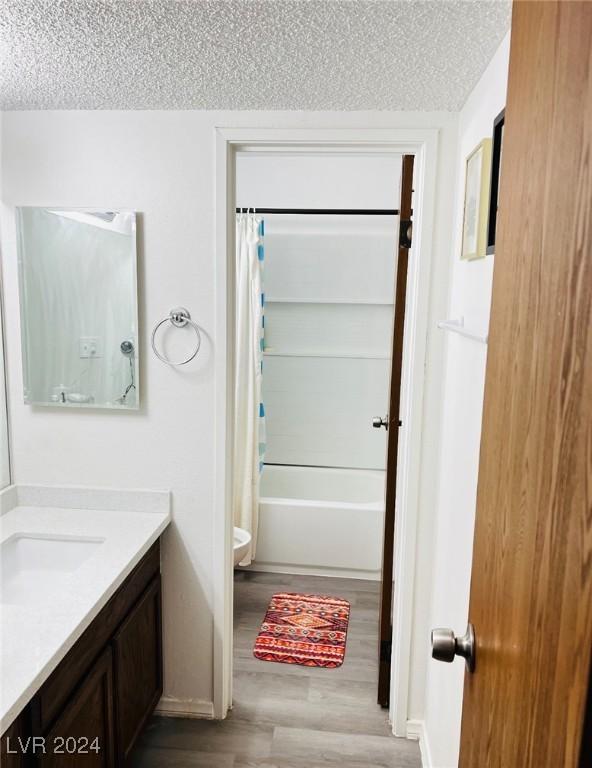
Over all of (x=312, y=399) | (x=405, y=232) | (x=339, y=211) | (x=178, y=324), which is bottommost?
(x=312, y=399)

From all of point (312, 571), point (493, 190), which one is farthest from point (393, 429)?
point (312, 571)

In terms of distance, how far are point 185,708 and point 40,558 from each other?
89cm

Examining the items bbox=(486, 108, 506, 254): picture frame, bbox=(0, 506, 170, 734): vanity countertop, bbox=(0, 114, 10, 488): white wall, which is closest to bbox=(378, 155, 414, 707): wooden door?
bbox=(486, 108, 506, 254): picture frame

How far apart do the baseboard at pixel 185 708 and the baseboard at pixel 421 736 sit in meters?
0.78

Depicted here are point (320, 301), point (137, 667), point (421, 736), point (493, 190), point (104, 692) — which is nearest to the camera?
point (493, 190)

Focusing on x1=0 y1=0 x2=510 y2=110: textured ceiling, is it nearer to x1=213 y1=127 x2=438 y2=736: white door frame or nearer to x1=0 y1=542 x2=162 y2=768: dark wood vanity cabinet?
x1=213 y1=127 x2=438 y2=736: white door frame

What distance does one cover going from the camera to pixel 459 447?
181 cm

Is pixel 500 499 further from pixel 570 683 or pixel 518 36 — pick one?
pixel 518 36

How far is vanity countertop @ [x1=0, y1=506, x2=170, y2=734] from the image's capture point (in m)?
1.28

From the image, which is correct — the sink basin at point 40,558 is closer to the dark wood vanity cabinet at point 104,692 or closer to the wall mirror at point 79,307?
the dark wood vanity cabinet at point 104,692

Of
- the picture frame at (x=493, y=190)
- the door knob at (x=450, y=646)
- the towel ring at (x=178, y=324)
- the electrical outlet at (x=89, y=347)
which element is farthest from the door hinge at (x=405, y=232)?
the door knob at (x=450, y=646)

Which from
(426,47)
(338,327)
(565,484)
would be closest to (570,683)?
(565,484)

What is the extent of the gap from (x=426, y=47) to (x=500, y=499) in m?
1.19

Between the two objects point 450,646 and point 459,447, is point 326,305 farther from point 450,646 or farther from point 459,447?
point 450,646
